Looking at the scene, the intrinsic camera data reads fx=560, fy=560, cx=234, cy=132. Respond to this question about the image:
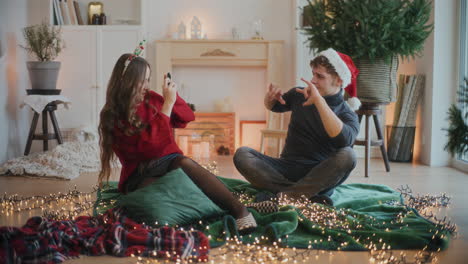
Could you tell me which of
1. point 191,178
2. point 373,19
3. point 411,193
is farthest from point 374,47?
point 191,178

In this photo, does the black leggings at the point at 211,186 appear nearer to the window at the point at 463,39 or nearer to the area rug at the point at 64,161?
the area rug at the point at 64,161

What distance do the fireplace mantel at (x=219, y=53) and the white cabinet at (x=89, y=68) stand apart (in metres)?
0.39

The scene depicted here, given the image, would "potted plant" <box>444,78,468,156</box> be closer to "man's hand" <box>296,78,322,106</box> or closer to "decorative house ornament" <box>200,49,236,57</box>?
"man's hand" <box>296,78,322,106</box>

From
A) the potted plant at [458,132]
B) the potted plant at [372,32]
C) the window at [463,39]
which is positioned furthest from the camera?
the window at [463,39]

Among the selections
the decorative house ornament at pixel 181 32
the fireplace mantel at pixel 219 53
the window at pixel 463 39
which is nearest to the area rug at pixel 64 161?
the fireplace mantel at pixel 219 53

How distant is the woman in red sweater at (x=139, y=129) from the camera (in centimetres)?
273

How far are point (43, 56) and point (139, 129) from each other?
2.92 meters

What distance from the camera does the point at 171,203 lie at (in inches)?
101

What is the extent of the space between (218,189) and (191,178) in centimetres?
16

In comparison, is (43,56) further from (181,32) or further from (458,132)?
(458,132)

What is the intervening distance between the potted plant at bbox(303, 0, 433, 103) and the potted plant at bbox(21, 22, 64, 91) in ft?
7.93

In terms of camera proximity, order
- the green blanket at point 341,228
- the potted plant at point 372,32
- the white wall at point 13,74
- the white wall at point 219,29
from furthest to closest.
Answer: the white wall at point 219,29
the white wall at point 13,74
the potted plant at point 372,32
the green blanket at point 341,228

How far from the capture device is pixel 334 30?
4309mm

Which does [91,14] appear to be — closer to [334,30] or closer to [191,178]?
[334,30]
